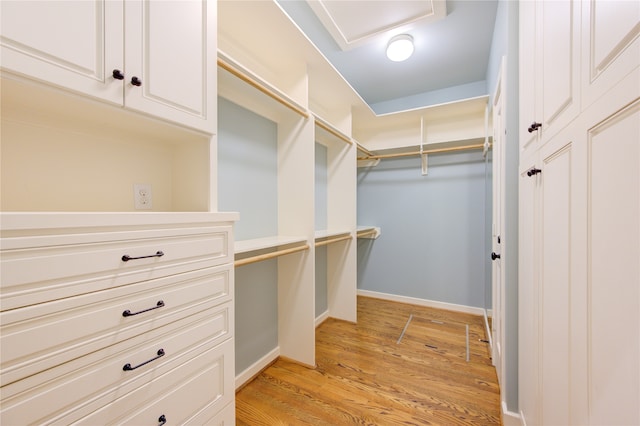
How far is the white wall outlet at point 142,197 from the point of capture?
1174 mm

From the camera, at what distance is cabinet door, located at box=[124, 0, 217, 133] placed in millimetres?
910

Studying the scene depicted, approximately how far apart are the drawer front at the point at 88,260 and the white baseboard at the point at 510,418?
179 cm

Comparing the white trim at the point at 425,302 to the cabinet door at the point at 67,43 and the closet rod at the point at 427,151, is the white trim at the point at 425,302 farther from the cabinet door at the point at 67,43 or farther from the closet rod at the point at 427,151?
the cabinet door at the point at 67,43

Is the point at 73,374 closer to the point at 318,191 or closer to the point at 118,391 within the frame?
the point at 118,391

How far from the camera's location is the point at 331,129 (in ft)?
7.57

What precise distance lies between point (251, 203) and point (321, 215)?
113 centimetres

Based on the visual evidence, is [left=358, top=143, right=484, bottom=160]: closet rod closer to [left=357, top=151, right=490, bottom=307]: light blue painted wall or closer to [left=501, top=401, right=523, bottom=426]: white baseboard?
[left=357, top=151, right=490, bottom=307]: light blue painted wall

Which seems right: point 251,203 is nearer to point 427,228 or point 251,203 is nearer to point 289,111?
point 289,111

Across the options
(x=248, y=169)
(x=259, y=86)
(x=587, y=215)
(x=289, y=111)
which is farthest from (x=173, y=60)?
(x=587, y=215)

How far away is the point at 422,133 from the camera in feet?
9.95

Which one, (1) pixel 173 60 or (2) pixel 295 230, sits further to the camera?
(2) pixel 295 230

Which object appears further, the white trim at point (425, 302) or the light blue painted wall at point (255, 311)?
the white trim at point (425, 302)

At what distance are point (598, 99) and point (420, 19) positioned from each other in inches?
71.1

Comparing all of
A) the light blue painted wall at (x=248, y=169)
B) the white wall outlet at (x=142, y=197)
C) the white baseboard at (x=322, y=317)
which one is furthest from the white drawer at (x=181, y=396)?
the white baseboard at (x=322, y=317)
